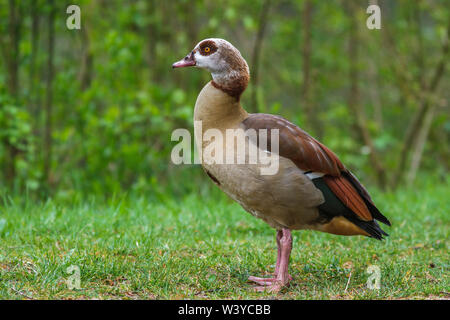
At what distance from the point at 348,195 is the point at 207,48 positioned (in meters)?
1.47

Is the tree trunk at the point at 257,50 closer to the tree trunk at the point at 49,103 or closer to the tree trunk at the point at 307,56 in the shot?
the tree trunk at the point at 307,56

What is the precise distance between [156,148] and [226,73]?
525cm

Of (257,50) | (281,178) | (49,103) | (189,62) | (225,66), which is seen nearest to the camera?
(281,178)

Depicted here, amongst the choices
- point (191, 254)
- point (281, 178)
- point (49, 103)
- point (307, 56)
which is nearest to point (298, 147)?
point (281, 178)

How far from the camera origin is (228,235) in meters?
5.54

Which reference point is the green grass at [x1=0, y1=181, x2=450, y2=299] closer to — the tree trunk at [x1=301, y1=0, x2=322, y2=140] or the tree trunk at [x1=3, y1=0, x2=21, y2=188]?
the tree trunk at [x1=3, y1=0, x2=21, y2=188]

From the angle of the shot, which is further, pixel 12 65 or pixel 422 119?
pixel 422 119

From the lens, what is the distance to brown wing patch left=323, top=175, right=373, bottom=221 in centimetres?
403

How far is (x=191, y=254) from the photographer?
4.75 m

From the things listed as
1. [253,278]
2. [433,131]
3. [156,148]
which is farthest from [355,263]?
[433,131]

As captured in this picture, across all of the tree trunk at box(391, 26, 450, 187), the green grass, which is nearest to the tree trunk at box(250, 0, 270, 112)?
the green grass

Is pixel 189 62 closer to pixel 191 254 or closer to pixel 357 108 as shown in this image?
pixel 191 254

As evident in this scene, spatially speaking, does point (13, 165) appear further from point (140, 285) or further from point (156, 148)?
point (140, 285)

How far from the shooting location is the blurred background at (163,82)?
324 inches
